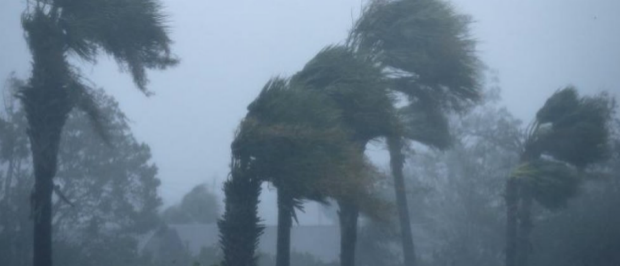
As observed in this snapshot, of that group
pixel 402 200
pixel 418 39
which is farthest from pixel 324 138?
pixel 402 200

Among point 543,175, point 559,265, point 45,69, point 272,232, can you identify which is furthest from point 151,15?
point 272,232

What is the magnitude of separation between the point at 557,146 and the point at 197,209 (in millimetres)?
36825

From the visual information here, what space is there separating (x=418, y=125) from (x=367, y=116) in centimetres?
496

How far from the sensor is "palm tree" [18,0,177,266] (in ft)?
35.3

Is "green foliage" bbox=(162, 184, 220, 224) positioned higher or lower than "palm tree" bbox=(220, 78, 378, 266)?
higher

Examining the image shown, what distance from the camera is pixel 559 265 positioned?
28953 millimetres

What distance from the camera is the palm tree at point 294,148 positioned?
9.68 meters

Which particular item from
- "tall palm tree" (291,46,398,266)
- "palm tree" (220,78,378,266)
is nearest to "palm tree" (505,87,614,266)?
"tall palm tree" (291,46,398,266)

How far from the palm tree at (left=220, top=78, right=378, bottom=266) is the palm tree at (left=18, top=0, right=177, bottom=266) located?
2709mm

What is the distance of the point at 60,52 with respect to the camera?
1107 cm

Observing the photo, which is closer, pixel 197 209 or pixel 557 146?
pixel 557 146

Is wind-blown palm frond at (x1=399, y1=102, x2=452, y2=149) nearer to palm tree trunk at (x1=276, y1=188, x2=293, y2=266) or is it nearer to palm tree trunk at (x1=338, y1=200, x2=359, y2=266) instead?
palm tree trunk at (x1=338, y1=200, x2=359, y2=266)

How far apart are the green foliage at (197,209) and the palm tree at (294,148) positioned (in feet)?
136

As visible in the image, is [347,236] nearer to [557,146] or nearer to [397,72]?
[397,72]
